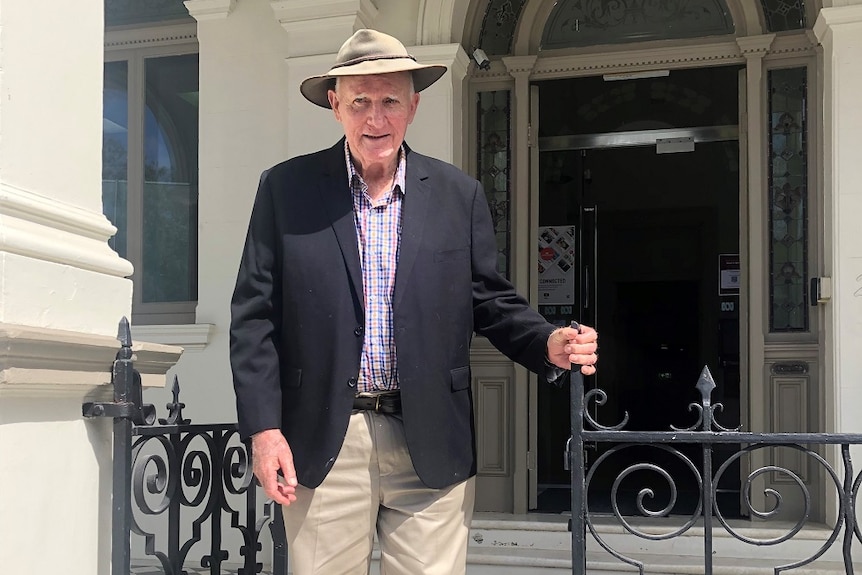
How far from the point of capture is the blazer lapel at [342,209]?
7.73 feet

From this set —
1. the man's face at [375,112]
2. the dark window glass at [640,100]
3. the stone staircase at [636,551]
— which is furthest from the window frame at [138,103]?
the man's face at [375,112]

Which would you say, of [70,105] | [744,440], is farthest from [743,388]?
[70,105]

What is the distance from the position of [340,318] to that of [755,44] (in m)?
4.18

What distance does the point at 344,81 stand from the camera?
2385 mm

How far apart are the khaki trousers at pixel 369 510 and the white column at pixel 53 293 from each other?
1.93 feet

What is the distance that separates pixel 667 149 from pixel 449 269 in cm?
433

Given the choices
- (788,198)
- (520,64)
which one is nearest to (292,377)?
(520,64)

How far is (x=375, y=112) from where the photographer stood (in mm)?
2357

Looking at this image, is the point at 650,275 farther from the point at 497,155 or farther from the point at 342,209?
the point at 342,209

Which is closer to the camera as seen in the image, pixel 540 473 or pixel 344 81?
pixel 344 81

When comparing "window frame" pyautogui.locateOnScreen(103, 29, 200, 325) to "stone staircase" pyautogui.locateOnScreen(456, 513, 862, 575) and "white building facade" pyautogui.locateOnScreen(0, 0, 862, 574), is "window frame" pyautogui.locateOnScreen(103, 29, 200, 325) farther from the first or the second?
"stone staircase" pyautogui.locateOnScreen(456, 513, 862, 575)

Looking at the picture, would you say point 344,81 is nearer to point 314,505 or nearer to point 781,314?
point 314,505

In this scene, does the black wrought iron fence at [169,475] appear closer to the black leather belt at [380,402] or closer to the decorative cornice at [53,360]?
the decorative cornice at [53,360]

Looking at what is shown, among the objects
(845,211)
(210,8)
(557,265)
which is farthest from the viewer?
(557,265)
